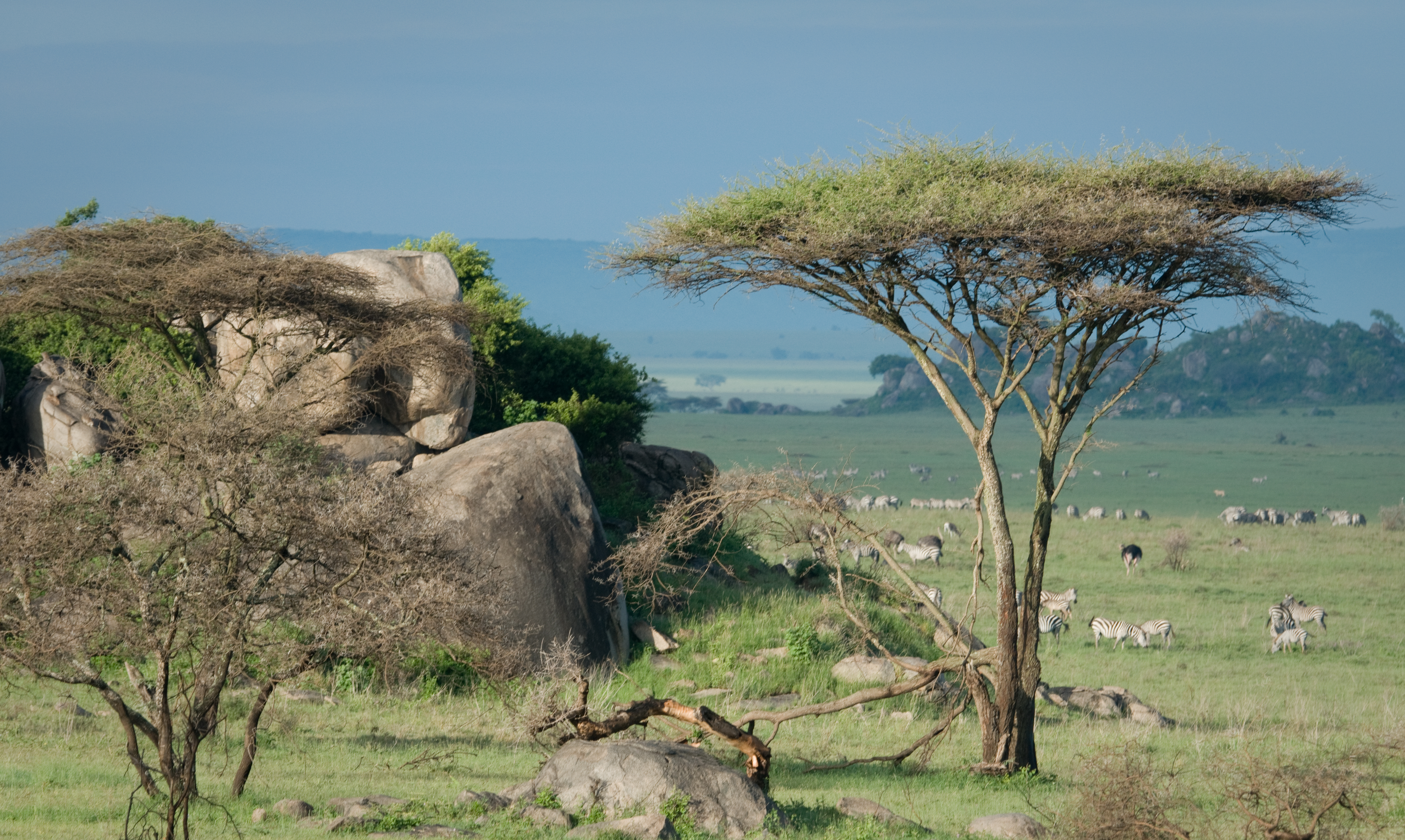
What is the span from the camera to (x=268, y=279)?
2219 cm

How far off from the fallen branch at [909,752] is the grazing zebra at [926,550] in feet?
73.5

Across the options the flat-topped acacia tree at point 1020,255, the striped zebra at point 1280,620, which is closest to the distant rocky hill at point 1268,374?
the striped zebra at point 1280,620

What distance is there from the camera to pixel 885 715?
62.0 feet

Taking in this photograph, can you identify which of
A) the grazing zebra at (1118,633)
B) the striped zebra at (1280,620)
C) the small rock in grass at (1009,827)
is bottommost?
the grazing zebra at (1118,633)

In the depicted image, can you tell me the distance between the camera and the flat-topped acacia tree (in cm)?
1412

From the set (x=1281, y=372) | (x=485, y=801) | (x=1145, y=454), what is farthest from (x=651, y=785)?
(x=1281, y=372)

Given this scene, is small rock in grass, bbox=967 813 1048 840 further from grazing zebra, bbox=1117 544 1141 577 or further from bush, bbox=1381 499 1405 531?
bush, bbox=1381 499 1405 531

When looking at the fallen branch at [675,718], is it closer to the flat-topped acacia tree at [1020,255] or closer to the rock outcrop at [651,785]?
the rock outcrop at [651,785]

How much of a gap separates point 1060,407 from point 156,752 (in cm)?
1089

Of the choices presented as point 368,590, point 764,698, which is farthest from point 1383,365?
point 368,590

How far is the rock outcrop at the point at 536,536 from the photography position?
1922 centimetres

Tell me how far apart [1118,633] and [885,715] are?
10.3 m

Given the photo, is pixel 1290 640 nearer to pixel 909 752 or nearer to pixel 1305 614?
pixel 1305 614

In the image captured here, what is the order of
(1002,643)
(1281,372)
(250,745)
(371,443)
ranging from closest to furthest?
1. (250,745)
2. (1002,643)
3. (371,443)
4. (1281,372)
